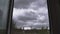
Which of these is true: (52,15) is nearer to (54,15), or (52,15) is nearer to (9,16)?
(54,15)

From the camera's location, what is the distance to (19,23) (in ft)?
6.08

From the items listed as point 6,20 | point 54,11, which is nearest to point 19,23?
point 6,20

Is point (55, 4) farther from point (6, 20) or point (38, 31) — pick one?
point (6, 20)

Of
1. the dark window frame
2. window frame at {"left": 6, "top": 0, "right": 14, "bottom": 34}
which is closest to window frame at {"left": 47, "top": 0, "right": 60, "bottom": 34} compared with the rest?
the dark window frame

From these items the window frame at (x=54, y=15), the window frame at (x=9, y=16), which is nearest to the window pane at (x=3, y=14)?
the window frame at (x=9, y=16)

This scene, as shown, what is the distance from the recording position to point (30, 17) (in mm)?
1905

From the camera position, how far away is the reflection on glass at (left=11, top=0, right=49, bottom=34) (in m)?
1.79

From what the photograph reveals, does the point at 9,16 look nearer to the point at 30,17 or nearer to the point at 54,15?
the point at 30,17

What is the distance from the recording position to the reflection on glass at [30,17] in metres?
1.79

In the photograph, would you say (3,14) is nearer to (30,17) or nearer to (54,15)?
(30,17)

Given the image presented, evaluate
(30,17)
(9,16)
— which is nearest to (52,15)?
(30,17)

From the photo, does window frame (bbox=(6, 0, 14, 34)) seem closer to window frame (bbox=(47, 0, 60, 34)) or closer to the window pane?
the window pane

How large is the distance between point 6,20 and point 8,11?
0.13 meters

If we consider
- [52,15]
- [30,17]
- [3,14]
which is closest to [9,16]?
[3,14]
